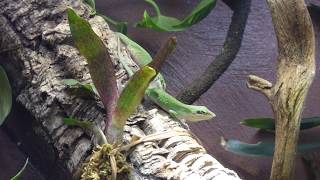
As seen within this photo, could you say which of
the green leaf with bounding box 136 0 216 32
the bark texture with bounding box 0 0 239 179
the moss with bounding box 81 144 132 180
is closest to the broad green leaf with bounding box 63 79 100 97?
the bark texture with bounding box 0 0 239 179

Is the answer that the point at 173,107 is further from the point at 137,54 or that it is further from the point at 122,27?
the point at 122,27

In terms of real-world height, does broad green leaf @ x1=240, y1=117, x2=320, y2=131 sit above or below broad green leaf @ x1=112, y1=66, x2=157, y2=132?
below

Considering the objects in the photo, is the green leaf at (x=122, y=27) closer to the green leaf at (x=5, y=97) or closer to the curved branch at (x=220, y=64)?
the curved branch at (x=220, y=64)

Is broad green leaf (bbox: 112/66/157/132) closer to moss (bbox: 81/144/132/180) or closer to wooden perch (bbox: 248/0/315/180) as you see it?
moss (bbox: 81/144/132/180)

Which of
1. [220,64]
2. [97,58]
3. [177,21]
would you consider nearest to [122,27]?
[177,21]

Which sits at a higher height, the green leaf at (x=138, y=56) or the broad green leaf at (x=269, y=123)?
the green leaf at (x=138, y=56)

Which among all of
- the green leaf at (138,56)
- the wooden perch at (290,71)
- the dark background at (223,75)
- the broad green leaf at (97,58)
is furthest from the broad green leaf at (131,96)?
the dark background at (223,75)

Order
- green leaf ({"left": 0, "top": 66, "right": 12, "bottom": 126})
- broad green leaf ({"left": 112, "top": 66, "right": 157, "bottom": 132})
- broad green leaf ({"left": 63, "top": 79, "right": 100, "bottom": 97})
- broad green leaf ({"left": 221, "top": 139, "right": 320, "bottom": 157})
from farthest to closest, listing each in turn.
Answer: broad green leaf ({"left": 221, "top": 139, "right": 320, "bottom": 157})
green leaf ({"left": 0, "top": 66, "right": 12, "bottom": 126})
broad green leaf ({"left": 63, "top": 79, "right": 100, "bottom": 97})
broad green leaf ({"left": 112, "top": 66, "right": 157, "bottom": 132})
